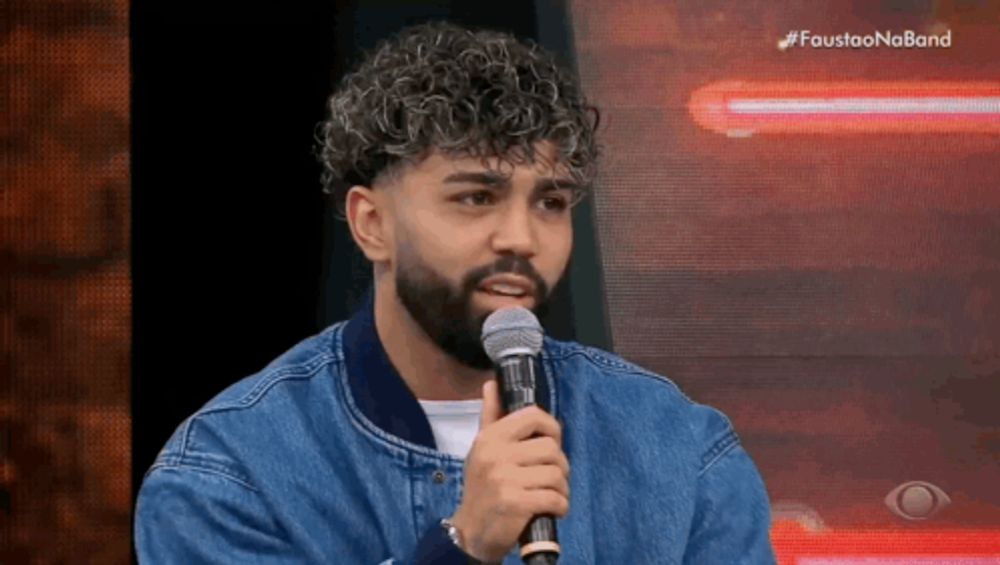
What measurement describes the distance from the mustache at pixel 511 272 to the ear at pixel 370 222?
0.54 feet

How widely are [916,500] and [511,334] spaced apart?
1175mm

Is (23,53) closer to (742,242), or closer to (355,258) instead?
(355,258)

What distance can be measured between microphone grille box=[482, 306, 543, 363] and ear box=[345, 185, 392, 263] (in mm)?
284

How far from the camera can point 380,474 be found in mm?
2260

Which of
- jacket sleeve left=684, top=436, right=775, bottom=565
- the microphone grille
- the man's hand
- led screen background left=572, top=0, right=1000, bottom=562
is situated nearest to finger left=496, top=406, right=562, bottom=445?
the man's hand

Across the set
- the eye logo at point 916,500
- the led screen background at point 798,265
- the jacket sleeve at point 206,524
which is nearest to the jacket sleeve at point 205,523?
the jacket sleeve at point 206,524

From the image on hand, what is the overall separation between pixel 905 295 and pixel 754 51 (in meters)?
0.42

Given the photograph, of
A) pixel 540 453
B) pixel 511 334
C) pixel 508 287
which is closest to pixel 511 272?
pixel 508 287

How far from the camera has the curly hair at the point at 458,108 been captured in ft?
7.30

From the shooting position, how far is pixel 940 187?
304 centimetres

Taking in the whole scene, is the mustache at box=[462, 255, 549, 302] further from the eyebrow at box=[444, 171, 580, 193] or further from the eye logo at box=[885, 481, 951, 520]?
the eye logo at box=[885, 481, 951, 520]

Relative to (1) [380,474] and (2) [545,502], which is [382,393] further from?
(2) [545,502]

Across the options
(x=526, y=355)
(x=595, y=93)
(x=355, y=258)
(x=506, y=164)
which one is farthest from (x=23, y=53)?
(x=526, y=355)

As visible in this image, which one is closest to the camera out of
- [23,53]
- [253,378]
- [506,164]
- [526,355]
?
[526,355]
